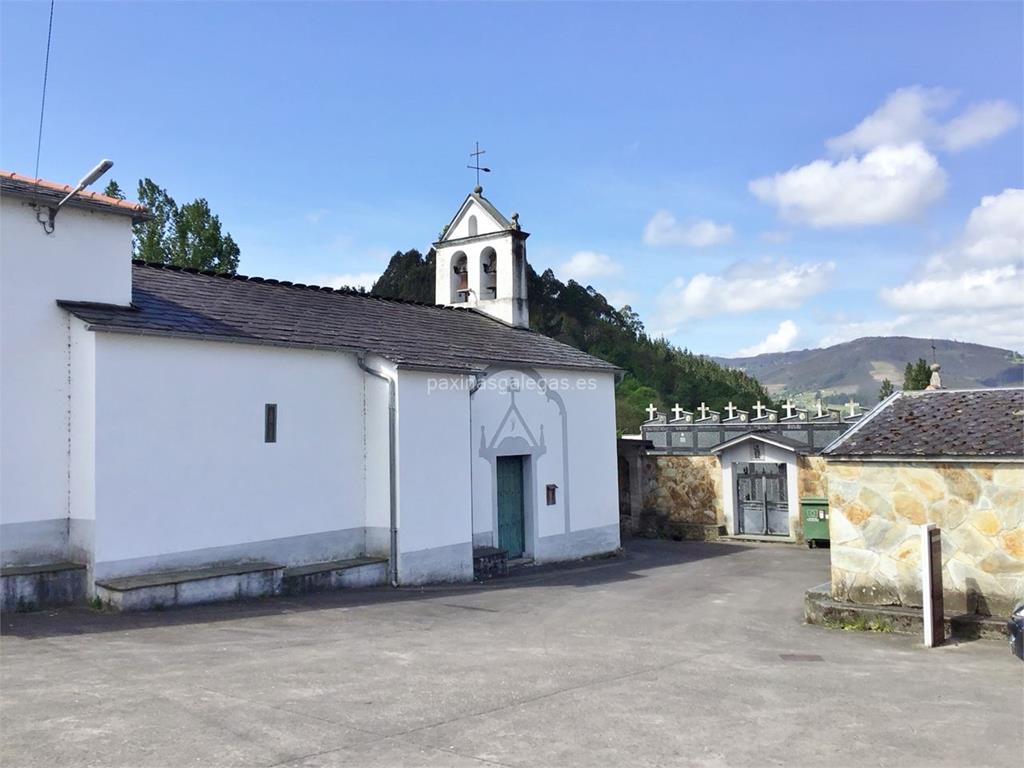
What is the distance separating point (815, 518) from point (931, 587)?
39.2 feet

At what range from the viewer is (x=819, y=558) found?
19.9 m

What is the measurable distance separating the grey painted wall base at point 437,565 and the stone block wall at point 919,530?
684 centimetres

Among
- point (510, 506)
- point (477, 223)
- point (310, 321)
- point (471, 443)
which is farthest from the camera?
point (477, 223)

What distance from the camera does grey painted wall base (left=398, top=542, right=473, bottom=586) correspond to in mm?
14328

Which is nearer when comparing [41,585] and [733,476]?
[41,585]

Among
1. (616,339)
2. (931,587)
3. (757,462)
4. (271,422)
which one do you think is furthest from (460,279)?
(616,339)

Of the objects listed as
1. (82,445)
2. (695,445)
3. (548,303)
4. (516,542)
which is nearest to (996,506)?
(516,542)

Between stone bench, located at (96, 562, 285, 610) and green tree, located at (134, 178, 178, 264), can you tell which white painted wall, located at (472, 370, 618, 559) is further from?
green tree, located at (134, 178, 178, 264)

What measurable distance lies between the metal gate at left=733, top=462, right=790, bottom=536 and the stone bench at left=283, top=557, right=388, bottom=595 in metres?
13.1

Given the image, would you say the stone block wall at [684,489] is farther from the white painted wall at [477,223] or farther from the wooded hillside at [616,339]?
the wooded hillside at [616,339]

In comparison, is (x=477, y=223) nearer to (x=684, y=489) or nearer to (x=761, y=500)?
(x=684, y=489)

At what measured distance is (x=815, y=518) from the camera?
21359 mm

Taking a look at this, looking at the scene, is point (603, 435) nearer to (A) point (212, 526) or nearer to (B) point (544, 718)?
(A) point (212, 526)

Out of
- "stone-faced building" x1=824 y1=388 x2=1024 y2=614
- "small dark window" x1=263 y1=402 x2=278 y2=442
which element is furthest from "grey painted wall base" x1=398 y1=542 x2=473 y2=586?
"stone-faced building" x1=824 y1=388 x2=1024 y2=614
